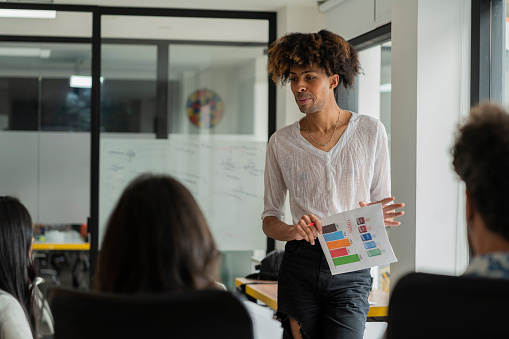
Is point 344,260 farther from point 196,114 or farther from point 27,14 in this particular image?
point 27,14

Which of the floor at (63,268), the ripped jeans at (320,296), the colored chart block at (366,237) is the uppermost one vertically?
the colored chart block at (366,237)

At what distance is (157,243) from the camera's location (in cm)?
113

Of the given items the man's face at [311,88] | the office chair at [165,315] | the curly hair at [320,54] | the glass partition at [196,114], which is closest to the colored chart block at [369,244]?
the man's face at [311,88]

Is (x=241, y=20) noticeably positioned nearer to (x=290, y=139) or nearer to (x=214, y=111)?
(x=214, y=111)

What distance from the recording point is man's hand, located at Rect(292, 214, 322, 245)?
7.63ft

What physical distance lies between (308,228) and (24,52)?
152 inches

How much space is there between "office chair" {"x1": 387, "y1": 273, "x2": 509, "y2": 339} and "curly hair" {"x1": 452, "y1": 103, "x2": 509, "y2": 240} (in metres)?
0.14

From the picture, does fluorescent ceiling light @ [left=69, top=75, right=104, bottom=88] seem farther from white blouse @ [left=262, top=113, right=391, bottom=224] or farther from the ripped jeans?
the ripped jeans

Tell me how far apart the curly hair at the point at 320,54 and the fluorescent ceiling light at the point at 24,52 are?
Answer: 11.1ft

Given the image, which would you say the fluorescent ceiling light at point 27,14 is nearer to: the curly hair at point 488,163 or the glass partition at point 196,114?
the glass partition at point 196,114

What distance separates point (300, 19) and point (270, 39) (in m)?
0.30

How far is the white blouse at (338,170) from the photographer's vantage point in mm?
2469

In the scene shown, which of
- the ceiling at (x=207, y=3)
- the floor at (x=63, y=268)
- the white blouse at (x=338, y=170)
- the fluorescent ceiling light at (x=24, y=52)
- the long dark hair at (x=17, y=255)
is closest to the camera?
the long dark hair at (x=17, y=255)

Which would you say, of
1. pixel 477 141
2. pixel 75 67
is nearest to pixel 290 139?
pixel 477 141
